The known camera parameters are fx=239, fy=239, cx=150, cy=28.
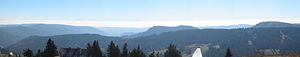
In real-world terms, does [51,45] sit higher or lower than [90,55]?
higher

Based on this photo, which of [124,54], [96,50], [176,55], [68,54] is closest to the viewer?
[96,50]

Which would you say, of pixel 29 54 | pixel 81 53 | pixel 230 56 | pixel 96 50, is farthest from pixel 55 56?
pixel 230 56

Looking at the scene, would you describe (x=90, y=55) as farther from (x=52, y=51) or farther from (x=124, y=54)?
(x=52, y=51)

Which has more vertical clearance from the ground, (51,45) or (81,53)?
(51,45)

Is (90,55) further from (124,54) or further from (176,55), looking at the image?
(176,55)

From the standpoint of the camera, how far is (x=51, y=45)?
191ft

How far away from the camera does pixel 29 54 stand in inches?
2808

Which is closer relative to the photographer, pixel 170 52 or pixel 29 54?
pixel 29 54

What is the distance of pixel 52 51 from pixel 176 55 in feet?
142

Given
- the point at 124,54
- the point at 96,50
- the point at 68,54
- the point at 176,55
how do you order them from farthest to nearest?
1. the point at 68,54
2. the point at 176,55
3. the point at 124,54
4. the point at 96,50

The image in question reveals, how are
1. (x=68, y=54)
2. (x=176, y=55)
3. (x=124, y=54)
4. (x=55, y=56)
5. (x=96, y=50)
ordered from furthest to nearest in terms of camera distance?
(x=68, y=54)
(x=176, y=55)
(x=124, y=54)
(x=96, y=50)
(x=55, y=56)

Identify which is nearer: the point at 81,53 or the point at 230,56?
the point at 230,56

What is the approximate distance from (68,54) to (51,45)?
37.8 meters

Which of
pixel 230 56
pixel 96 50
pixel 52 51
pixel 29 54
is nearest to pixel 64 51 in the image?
pixel 29 54
